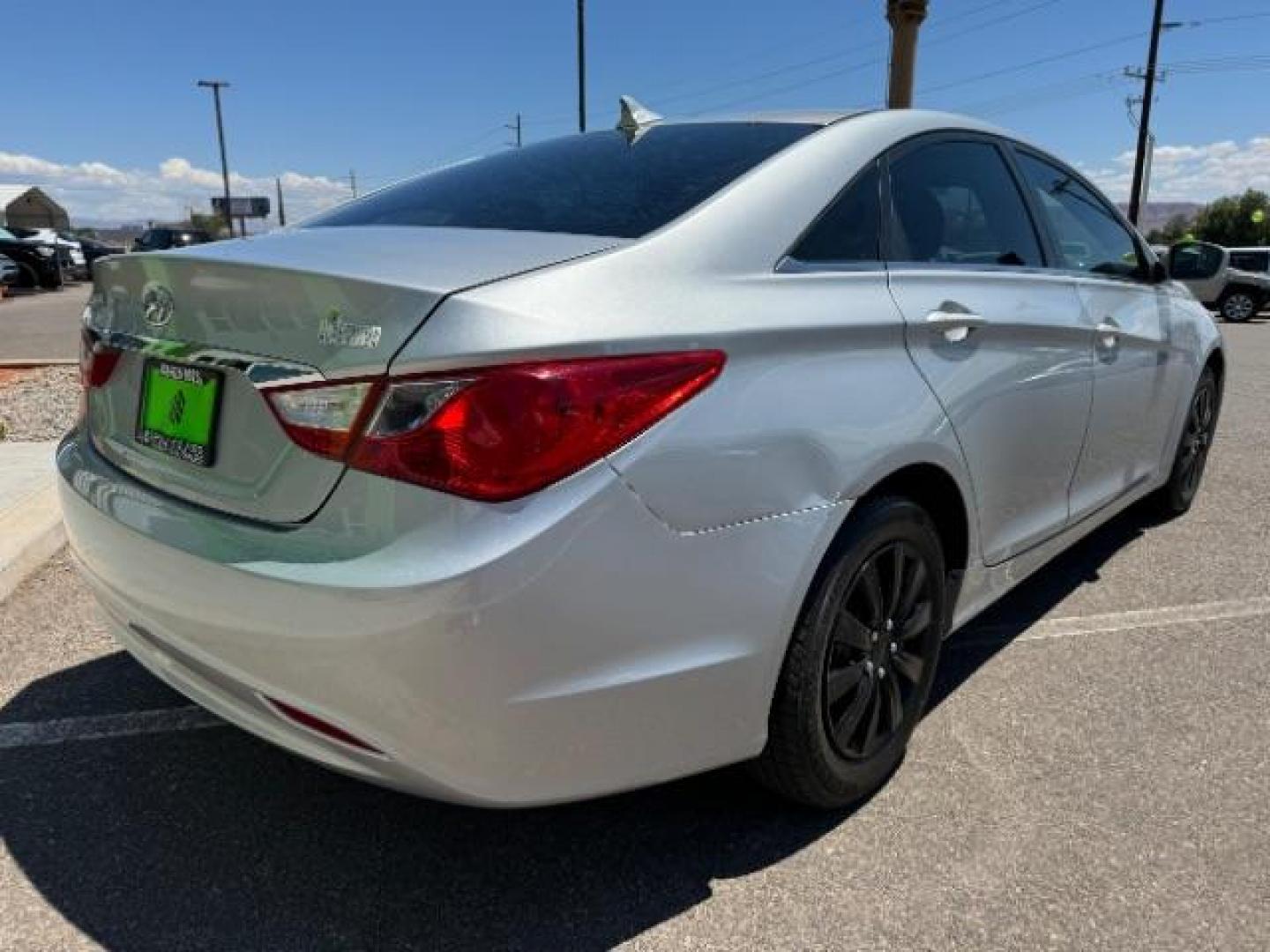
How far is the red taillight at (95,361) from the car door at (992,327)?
1.74 metres

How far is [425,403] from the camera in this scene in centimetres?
166

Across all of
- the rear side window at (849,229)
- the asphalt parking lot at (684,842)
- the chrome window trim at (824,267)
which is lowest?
the asphalt parking lot at (684,842)

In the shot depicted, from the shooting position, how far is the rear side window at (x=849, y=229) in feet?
7.16

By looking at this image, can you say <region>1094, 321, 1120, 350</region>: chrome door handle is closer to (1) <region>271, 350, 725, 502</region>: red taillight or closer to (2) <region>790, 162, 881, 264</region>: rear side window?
(2) <region>790, 162, 881, 264</region>: rear side window

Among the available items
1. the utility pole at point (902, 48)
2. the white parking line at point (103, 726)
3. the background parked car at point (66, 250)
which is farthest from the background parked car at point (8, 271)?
the white parking line at point (103, 726)

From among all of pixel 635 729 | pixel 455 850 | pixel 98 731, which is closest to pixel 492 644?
pixel 635 729

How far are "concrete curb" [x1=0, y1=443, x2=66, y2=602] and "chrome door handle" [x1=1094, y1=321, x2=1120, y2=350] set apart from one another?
332 centimetres

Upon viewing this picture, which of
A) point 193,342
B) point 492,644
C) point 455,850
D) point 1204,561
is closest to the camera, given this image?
point 492,644

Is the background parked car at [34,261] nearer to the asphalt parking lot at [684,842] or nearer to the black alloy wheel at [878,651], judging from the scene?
the asphalt parking lot at [684,842]

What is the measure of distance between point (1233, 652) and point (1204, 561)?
103cm

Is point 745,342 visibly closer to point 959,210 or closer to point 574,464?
point 574,464

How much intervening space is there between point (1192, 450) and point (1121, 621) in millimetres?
1541

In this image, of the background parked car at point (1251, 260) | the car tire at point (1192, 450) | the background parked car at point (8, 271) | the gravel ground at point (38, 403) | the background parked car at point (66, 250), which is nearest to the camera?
the car tire at point (1192, 450)

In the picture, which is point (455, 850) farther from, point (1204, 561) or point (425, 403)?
point (1204, 561)
